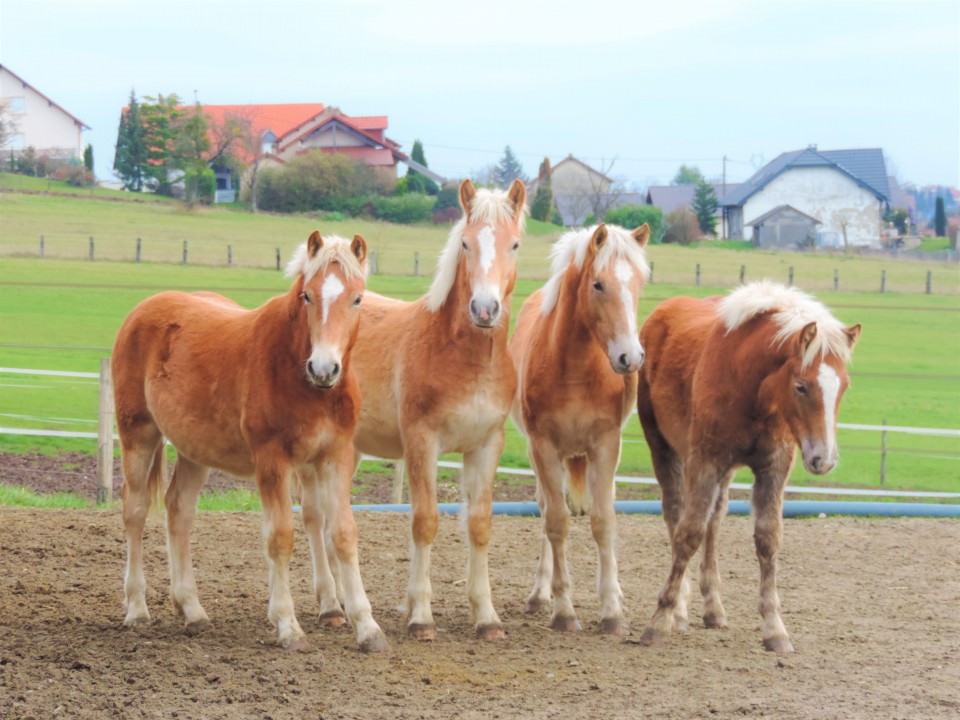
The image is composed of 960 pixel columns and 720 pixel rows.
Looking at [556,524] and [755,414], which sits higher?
[755,414]

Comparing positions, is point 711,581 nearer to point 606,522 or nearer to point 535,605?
point 606,522

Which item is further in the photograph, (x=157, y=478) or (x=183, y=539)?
(x=157, y=478)

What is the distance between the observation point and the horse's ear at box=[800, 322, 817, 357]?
5297mm

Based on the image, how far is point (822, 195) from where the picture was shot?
4212 cm

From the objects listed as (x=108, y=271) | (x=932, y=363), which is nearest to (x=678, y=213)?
(x=932, y=363)

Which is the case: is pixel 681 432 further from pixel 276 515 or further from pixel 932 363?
pixel 932 363

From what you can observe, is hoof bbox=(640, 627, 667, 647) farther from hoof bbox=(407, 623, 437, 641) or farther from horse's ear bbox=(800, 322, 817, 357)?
horse's ear bbox=(800, 322, 817, 357)

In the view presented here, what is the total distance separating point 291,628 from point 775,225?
3622cm

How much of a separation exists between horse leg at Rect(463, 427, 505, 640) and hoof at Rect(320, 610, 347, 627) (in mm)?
724

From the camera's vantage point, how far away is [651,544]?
865 cm

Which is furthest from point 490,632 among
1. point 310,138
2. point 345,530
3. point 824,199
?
point 824,199

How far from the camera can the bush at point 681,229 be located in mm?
33625

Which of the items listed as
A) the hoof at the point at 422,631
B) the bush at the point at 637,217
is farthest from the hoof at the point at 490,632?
→ the bush at the point at 637,217

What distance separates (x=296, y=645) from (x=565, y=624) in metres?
1.48
